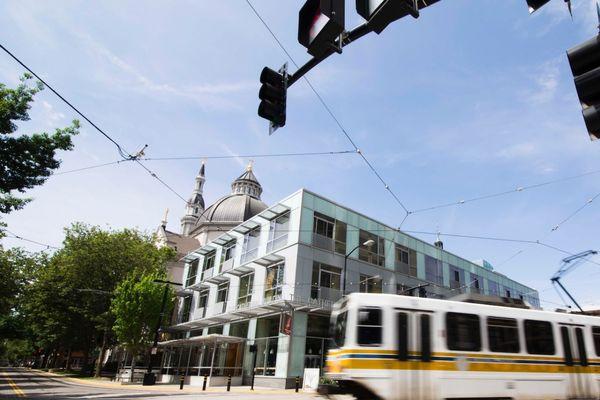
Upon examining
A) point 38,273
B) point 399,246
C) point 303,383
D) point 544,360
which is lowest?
point 303,383

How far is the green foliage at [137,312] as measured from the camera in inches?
1289

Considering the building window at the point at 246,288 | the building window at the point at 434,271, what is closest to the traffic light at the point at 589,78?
the building window at the point at 246,288

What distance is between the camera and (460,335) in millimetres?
11445

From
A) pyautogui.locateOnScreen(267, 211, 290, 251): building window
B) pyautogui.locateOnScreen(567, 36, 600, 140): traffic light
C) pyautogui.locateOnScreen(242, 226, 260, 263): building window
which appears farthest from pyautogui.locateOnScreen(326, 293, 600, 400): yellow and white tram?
pyautogui.locateOnScreen(242, 226, 260, 263): building window

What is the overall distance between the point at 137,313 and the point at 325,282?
15.9 metres

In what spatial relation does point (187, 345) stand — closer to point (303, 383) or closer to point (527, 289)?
point (303, 383)

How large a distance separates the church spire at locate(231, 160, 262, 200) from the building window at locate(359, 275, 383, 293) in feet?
171

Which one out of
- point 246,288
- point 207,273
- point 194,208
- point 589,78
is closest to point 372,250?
point 246,288

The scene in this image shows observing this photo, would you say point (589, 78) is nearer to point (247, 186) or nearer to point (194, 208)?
point (247, 186)

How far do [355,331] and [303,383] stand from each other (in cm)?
1533

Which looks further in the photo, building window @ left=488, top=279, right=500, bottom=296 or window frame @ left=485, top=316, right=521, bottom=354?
building window @ left=488, top=279, right=500, bottom=296

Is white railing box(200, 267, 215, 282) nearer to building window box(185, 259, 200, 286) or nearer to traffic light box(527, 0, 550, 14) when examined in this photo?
building window box(185, 259, 200, 286)

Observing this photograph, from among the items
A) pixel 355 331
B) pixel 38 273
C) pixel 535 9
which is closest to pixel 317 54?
pixel 535 9

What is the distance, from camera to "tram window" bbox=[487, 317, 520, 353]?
464 inches
